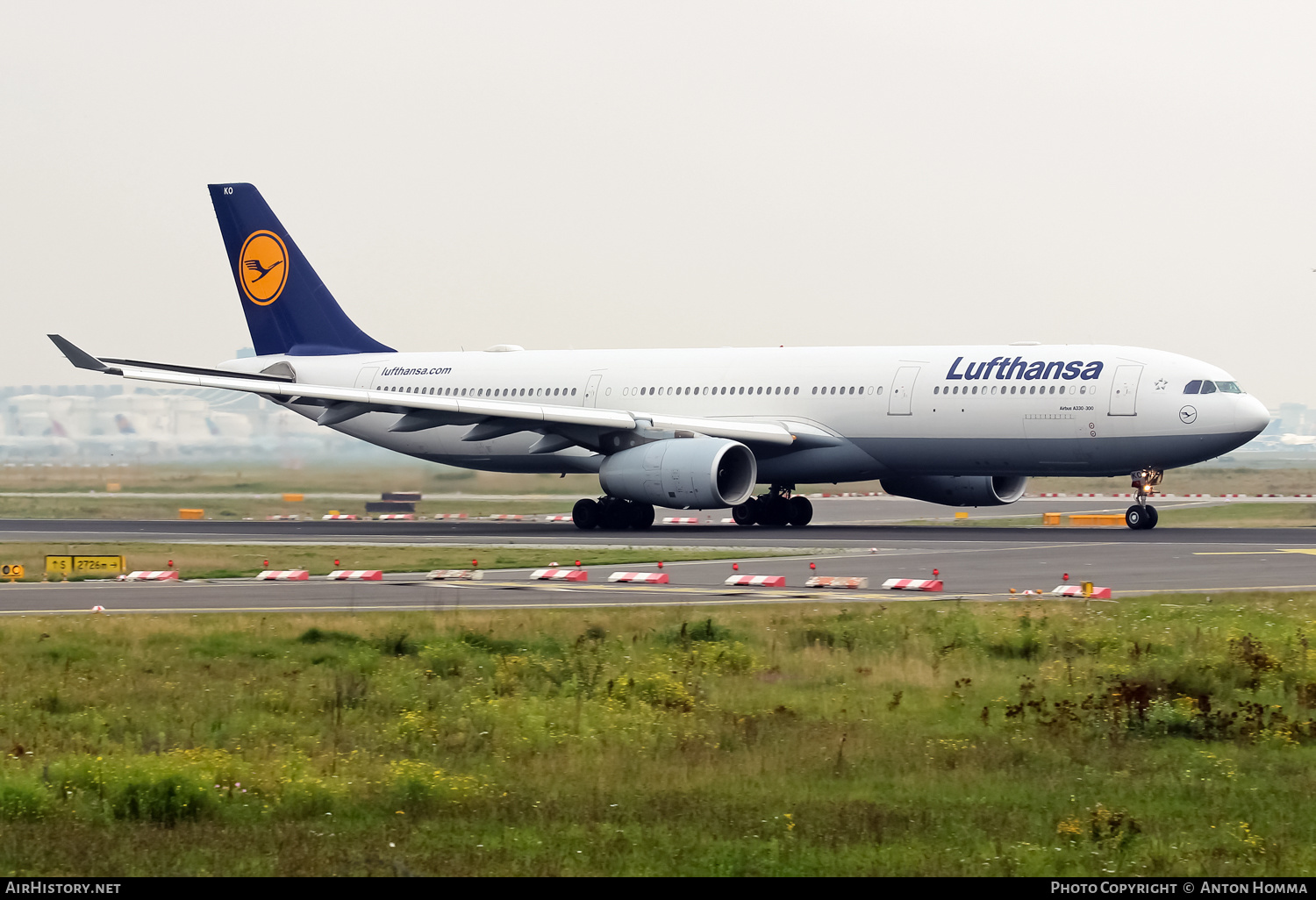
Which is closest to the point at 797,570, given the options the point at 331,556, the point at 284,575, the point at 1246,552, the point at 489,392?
the point at 284,575

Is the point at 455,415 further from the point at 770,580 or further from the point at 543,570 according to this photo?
the point at 770,580

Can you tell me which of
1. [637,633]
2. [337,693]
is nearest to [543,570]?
[637,633]

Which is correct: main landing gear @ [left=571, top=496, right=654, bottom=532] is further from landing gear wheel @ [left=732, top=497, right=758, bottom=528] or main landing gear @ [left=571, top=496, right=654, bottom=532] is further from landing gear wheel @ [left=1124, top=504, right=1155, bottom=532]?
landing gear wheel @ [left=1124, top=504, right=1155, bottom=532]

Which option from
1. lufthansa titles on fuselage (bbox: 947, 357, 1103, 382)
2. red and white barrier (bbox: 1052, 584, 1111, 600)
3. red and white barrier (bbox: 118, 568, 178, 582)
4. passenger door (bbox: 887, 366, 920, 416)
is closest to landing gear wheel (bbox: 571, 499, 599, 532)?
passenger door (bbox: 887, 366, 920, 416)

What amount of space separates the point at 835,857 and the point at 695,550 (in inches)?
880

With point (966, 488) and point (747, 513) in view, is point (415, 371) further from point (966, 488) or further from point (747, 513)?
point (966, 488)

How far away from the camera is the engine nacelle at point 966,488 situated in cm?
4016

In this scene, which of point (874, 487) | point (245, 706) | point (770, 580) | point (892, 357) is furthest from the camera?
point (874, 487)

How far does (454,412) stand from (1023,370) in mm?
13758

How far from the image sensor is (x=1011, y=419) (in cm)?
3550

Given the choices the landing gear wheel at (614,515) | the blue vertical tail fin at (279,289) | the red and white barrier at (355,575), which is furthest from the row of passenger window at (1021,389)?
the blue vertical tail fin at (279,289)

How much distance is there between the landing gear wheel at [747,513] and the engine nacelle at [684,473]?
3.97 m

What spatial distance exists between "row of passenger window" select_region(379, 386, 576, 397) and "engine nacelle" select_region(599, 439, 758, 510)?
19.6ft

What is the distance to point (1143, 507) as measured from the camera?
36.7 m
